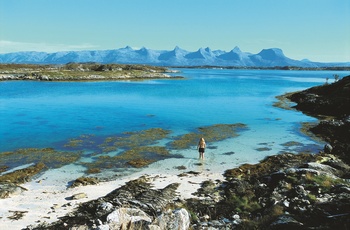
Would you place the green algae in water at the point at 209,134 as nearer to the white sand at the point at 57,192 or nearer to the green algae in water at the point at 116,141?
the green algae in water at the point at 116,141

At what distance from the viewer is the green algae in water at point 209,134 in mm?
30050

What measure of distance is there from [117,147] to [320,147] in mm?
20636

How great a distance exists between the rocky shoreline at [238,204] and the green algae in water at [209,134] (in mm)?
8446

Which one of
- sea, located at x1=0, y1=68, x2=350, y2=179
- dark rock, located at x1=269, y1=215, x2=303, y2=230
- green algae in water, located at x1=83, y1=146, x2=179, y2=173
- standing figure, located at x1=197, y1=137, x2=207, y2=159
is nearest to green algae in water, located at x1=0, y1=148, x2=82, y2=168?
sea, located at x1=0, y1=68, x2=350, y2=179

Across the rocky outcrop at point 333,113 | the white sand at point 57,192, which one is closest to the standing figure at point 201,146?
the white sand at point 57,192

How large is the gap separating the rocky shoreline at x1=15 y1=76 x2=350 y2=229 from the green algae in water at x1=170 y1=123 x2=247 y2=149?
27.7 ft

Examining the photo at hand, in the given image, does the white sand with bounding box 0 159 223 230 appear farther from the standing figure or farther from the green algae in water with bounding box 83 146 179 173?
the standing figure

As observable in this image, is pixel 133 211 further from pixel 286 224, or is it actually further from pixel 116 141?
pixel 116 141

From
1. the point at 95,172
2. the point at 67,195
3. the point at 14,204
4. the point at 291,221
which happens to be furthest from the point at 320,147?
the point at 14,204

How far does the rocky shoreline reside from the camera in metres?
11.8

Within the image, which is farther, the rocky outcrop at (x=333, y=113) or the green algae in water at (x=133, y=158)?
the rocky outcrop at (x=333, y=113)

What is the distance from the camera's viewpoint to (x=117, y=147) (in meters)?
28.4

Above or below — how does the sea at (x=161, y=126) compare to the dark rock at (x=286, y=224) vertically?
below

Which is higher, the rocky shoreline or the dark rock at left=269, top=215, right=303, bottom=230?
the dark rock at left=269, top=215, right=303, bottom=230
